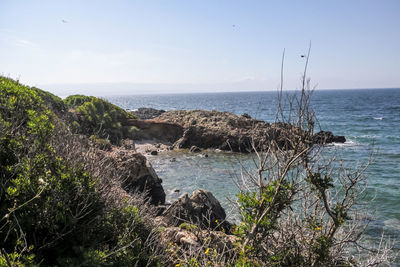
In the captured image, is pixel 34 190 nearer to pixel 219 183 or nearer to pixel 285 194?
pixel 285 194

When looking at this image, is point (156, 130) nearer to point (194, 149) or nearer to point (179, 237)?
point (194, 149)

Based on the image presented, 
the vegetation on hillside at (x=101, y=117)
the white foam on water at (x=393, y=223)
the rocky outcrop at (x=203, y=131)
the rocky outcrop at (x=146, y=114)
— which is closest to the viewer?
the white foam on water at (x=393, y=223)

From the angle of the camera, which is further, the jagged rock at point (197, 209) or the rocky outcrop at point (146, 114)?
the rocky outcrop at point (146, 114)

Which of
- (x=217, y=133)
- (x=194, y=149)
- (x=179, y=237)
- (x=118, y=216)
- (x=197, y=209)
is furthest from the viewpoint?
(x=217, y=133)

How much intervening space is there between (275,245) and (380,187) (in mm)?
14019

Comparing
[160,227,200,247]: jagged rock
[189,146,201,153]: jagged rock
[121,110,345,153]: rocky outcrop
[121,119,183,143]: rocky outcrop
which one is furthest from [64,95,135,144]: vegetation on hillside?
[160,227,200,247]: jagged rock

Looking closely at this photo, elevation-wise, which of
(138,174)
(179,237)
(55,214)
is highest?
(55,214)

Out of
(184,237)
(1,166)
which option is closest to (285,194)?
(184,237)

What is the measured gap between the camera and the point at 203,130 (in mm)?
31203

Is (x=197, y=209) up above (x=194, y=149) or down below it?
above

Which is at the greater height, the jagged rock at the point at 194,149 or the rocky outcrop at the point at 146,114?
the rocky outcrop at the point at 146,114

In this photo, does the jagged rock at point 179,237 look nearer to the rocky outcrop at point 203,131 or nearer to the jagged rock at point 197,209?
the jagged rock at point 197,209

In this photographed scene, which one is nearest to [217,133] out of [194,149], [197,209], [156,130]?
[194,149]

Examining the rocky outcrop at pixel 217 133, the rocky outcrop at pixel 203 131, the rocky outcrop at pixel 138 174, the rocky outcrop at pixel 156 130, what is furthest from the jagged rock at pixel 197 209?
the rocky outcrop at pixel 156 130
